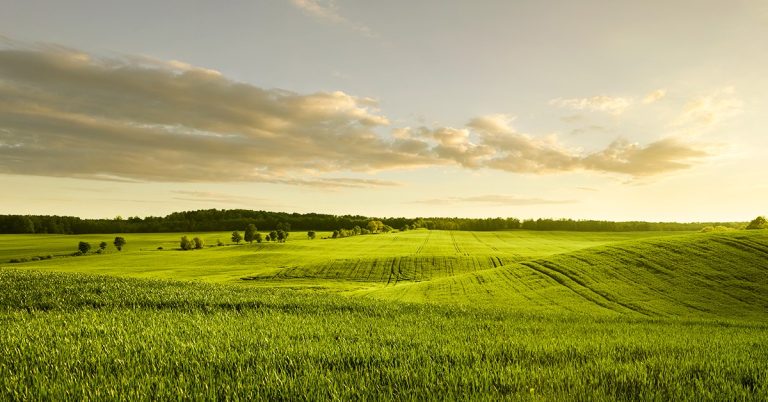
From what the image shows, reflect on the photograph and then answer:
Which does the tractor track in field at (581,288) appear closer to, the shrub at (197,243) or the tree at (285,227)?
the shrub at (197,243)

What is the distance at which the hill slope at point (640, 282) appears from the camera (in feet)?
108

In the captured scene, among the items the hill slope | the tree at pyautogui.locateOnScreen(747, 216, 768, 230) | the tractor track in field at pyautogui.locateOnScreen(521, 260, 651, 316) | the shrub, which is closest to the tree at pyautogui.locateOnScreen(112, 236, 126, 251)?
the shrub

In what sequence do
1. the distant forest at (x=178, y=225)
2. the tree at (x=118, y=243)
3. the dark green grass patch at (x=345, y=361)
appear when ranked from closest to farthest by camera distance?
1. the dark green grass patch at (x=345, y=361)
2. the tree at (x=118, y=243)
3. the distant forest at (x=178, y=225)

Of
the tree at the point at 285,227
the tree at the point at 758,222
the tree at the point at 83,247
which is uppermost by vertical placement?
the tree at the point at 758,222

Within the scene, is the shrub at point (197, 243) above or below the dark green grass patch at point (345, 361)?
below

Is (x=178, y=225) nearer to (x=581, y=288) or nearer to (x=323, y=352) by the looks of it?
(x=581, y=288)

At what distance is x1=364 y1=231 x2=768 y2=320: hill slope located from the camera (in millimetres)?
32847

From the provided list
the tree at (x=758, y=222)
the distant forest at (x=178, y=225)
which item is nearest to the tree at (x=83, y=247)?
the distant forest at (x=178, y=225)

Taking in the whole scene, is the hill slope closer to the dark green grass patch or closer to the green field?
the green field

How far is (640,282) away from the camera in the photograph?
126ft

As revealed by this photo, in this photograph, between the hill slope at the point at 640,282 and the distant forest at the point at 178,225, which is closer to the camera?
the hill slope at the point at 640,282

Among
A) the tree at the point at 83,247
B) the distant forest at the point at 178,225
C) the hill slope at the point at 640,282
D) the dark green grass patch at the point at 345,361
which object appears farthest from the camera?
the distant forest at the point at 178,225

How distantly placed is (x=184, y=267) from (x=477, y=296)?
66.6 meters

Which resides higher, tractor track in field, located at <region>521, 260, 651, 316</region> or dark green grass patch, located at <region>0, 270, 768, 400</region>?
dark green grass patch, located at <region>0, 270, 768, 400</region>
